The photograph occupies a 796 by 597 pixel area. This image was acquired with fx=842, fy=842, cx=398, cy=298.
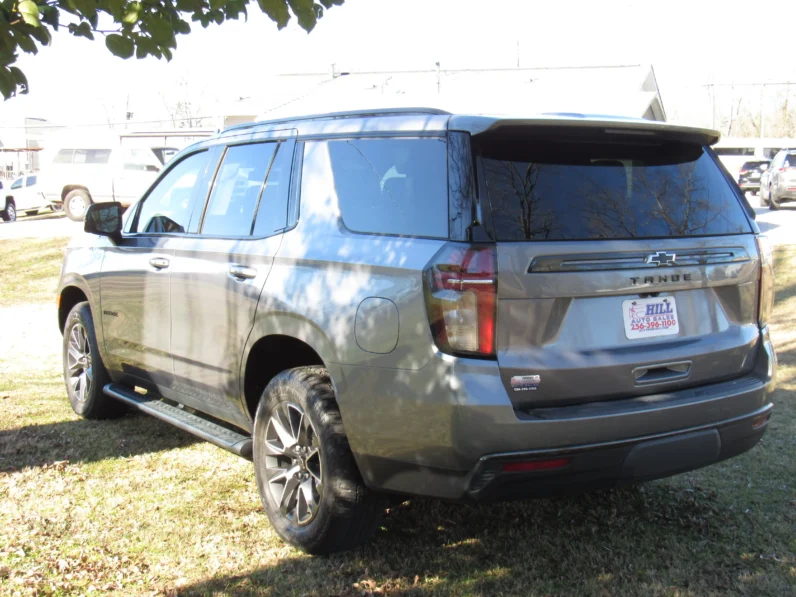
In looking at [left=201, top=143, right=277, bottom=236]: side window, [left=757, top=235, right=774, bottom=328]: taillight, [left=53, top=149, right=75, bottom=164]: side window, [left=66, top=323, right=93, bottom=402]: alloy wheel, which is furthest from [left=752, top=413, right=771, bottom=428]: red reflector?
[left=53, top=149, right=75, bottom=164]: side window

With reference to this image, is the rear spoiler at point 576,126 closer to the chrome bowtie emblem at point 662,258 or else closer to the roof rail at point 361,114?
the roof rail at point 361,114

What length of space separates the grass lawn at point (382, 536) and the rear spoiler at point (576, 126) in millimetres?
1845

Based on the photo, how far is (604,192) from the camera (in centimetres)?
338

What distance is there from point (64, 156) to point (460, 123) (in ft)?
86.0

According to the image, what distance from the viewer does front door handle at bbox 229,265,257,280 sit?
13.3ft

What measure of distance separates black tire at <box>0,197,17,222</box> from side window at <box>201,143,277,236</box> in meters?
27.1

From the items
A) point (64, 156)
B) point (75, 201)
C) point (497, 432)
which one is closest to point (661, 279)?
point (497, 432)

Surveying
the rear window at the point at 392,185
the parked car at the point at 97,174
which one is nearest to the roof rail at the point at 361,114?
the rear window at the point at 392,185

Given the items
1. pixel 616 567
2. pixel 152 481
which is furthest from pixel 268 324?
pixel 616 567

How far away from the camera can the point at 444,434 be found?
311 cm

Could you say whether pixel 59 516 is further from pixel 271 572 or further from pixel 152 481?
pixel 271 572

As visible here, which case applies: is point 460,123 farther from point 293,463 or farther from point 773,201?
point 773,201

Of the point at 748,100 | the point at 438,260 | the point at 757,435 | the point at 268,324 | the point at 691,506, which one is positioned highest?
the point at 748,100

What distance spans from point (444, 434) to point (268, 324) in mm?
1163
